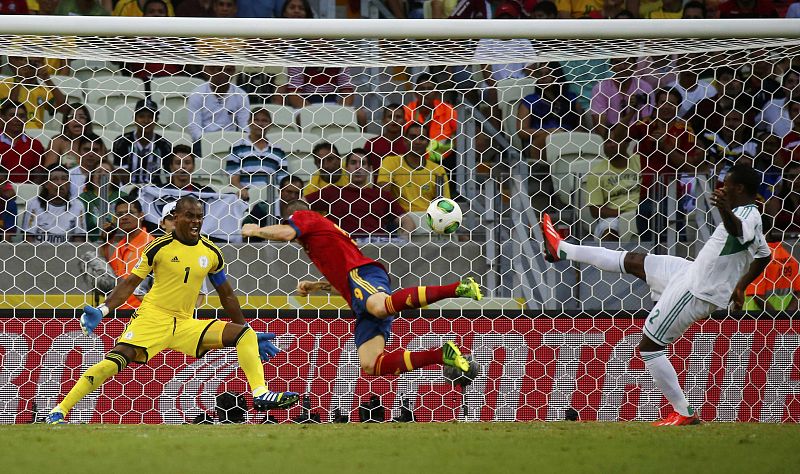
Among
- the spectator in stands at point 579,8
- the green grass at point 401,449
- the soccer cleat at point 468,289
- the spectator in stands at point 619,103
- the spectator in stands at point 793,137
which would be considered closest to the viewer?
the green grass at point 401,449

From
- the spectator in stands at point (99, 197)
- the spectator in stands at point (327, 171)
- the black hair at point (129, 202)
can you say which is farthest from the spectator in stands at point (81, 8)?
the spectator in stands at point (327, 171)

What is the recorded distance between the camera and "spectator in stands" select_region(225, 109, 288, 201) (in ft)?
29.9

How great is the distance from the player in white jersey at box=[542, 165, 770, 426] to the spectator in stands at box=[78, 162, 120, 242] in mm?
3612

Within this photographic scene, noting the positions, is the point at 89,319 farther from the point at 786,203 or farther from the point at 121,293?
the point at 786,203

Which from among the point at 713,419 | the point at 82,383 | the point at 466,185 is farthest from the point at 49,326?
the point at 713,419

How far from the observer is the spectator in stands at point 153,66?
10328mm

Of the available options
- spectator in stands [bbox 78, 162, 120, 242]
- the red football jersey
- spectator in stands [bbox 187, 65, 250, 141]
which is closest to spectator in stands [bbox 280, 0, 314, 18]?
spectator in stands [bbox 187, 65, 250, 141]

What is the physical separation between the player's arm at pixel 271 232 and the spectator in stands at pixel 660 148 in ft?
9.89

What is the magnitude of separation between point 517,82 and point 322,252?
3.33 m

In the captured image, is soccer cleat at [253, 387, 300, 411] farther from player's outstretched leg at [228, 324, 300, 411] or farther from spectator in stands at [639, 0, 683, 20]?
spectator in stands at [639, 0, 683, 20]

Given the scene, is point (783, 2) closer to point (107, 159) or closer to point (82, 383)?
point (107, 159)

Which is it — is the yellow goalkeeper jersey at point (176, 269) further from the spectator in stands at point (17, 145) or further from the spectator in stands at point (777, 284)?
the spectator in stands at point (777, 284)

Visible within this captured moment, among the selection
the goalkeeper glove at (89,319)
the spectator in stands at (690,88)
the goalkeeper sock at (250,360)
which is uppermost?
the spectator in stands at (690,88)

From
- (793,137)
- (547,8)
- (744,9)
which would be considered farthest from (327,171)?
(744,9)
